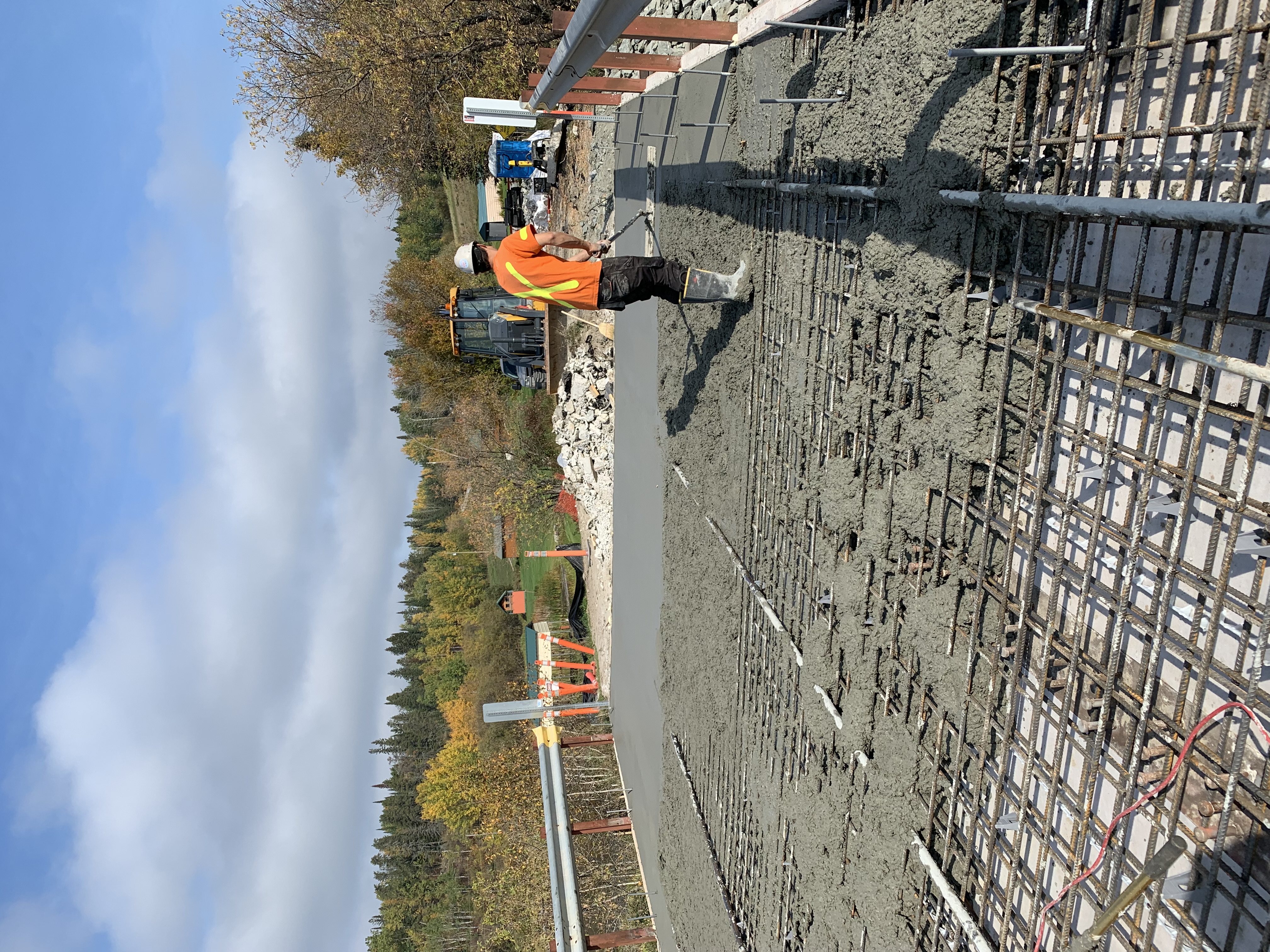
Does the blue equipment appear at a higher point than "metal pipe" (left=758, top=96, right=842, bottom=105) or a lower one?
higher

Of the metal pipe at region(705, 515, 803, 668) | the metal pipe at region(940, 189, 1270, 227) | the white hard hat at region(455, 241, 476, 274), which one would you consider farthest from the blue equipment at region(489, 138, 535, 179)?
the metal pipe at region(940, 189, 1270, 227)

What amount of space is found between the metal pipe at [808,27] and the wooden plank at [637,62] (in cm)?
153

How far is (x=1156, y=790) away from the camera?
1809mm

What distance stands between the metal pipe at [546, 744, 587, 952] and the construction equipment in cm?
622

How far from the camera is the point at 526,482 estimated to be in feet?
47.6

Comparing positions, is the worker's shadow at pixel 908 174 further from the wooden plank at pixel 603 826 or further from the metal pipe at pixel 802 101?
the wooden plank at pixel 603 826

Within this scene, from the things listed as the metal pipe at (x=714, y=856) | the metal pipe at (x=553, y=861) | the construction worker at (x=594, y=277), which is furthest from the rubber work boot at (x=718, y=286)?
the metal pipe at (x=553, y=861)

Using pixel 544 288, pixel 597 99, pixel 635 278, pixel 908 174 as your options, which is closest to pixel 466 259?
pixel 544 288

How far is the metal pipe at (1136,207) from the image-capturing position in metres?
1.41

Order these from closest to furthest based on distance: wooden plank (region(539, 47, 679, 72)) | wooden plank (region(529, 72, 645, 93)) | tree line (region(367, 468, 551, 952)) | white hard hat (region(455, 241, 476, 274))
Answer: wooden plank (region(539, 47, 679, 72)) → white hard hat (region(455, 241, 476, 274)) → wooden plank (region(529, 72, 645, 93)) → tree line (region(367, 468, 551, 952))

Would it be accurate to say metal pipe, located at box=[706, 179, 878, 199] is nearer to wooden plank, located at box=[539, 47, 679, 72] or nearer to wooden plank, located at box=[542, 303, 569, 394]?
wooden plank, located at box=[539, 47, 679, 72]

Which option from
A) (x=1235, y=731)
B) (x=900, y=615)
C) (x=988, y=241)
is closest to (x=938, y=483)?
(x=900, y=615)

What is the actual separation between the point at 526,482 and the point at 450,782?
18070 millimetres

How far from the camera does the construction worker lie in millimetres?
4559
